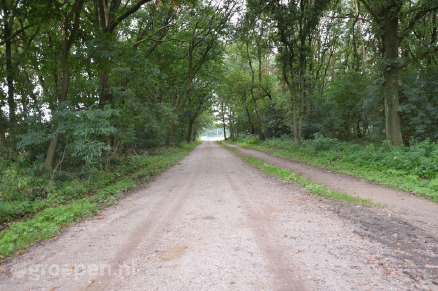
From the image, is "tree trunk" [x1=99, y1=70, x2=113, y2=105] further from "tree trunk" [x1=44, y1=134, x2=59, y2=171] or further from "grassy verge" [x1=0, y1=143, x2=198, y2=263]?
"grassy verge" [x1=0, y1=143, x2=198, y2=263]

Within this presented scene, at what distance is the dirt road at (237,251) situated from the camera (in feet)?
10.5

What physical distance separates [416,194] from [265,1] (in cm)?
1258

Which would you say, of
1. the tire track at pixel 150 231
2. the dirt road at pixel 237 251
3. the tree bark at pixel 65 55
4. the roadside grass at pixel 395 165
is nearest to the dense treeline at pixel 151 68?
the tree bark at pixel 65 55

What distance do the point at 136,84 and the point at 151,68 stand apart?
4.46ft

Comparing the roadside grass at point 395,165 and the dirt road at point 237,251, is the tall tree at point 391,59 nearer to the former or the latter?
the roadside grass at point 395,165

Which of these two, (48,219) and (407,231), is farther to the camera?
(48,219)

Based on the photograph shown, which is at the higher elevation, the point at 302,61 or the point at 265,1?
the point at 265,1

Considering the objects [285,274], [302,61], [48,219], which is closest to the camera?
[285,274]

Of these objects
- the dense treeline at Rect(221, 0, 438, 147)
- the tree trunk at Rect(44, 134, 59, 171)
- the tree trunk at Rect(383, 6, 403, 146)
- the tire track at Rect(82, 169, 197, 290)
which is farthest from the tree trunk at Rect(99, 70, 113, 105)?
the tree trunk at Rect(383, 6, 403, 146)

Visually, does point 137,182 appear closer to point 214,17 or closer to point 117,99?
point 117,99

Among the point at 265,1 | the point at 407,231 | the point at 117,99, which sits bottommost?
the point at 407,231

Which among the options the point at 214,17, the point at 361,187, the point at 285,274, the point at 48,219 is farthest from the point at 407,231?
the point at 214,17

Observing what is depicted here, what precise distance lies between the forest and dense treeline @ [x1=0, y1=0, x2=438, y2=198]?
6 cm

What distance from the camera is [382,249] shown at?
395 cm
